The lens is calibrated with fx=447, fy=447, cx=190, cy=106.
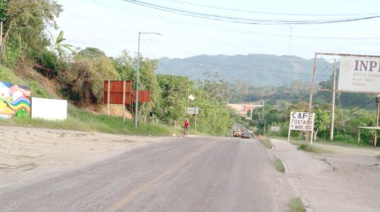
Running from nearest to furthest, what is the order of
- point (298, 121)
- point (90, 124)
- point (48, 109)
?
point (48, 109) → point (90, 124) → point (298, 121)

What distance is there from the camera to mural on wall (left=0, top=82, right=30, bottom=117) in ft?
85.1

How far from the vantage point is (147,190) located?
34.4ft

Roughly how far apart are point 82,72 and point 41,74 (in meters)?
3.84

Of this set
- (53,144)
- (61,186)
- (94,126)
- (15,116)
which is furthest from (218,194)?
(94,126)

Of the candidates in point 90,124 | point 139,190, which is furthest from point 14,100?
point 139,190

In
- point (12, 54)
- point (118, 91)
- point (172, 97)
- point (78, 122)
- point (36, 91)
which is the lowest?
point (78, 122)

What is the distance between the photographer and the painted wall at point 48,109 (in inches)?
1140

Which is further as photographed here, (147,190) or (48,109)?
(48,109)

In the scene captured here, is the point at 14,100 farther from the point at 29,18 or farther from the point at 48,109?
the point at 29,18

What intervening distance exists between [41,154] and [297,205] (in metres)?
10.5

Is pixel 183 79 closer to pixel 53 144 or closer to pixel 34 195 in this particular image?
pixel 53 144

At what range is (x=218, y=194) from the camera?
1062cm

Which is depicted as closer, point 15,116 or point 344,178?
point 344,178

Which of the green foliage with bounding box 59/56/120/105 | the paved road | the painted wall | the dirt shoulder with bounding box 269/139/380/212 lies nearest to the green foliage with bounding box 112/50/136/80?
the green foliage with bounding box 59/56/120/105
